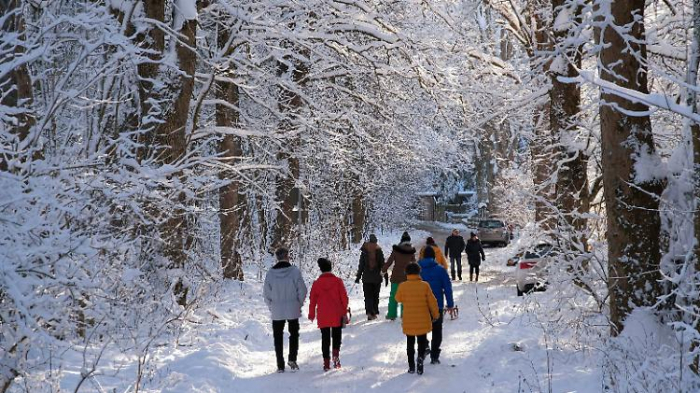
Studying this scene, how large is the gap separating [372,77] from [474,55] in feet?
8.09

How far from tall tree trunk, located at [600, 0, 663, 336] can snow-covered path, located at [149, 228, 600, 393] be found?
1190 mm

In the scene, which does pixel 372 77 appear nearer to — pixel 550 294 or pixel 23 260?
pixel 550 294

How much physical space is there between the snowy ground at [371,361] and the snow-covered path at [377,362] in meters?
0.01

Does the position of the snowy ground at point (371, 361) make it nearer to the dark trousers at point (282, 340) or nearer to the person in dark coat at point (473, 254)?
the dark trousers at point (282, 340)

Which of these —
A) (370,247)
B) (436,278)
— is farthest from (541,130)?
(436,278)

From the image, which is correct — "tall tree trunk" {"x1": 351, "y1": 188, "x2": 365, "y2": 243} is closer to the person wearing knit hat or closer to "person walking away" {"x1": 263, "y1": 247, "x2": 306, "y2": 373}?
the person wearing knit hat

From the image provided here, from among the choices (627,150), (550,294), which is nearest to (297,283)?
(550,294)

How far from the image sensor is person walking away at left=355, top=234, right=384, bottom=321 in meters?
16.6

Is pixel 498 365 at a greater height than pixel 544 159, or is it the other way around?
pixel 544 159

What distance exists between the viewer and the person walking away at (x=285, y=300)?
11.1m

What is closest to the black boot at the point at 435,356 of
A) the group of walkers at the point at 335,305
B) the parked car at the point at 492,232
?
the group of walkers at the point at 335,305

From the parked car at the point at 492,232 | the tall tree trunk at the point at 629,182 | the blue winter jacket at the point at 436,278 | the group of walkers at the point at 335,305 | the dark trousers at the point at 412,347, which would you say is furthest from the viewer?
the parked car at the point at 492,232

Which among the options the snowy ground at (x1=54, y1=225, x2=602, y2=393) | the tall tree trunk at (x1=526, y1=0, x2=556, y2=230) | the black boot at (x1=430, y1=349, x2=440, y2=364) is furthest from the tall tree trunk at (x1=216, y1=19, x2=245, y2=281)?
the black boot at (x1=430, y1=349, x2=440, y2=364)

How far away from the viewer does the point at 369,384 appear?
33.0 ft
